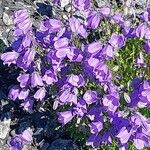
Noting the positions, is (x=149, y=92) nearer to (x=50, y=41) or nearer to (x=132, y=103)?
(x=132, y=103)

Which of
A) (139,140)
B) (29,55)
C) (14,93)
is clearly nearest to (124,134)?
(139,140)

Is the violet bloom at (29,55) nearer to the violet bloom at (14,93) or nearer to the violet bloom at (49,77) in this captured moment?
the violet bloom at (49,77)

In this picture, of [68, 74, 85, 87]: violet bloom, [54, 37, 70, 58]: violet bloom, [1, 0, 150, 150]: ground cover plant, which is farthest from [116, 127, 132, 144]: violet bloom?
[54, 37, 70, 58]: violet bloom

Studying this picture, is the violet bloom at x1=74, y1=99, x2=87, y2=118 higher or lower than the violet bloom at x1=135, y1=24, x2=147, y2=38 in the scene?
lower

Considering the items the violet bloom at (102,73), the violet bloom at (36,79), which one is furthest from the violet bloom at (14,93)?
the violet bloom at (102,73)

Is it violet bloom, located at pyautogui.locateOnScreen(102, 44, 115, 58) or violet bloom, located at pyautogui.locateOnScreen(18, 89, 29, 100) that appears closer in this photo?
violet bloom, located at pyautogui.locateOnScreen(102, 44, 115, 58)

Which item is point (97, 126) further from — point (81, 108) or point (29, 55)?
point (29, 55)

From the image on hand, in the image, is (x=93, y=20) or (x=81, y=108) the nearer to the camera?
(x=93, y=20)

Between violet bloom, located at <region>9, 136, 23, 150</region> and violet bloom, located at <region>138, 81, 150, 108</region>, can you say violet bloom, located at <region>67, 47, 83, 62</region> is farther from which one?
violet bloom, located at <region>9, 136, 23, 150</region>

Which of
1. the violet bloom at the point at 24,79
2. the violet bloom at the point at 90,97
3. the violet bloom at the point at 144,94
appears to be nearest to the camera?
the violet bloom at the point at 144,94
